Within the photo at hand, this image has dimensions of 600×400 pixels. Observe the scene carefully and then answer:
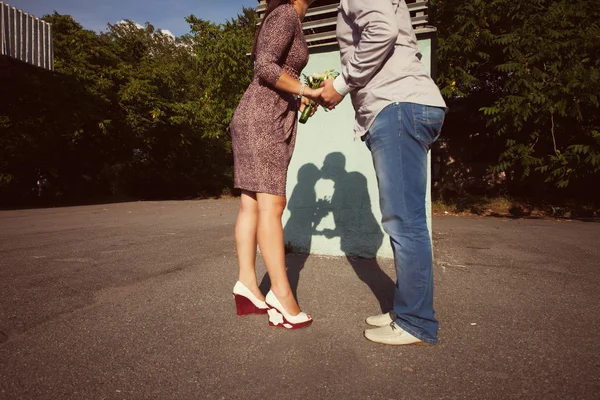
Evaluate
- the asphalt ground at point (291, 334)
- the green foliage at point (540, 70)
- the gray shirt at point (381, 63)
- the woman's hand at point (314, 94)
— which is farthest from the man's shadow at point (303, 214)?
the green foliage at point (540, 70)

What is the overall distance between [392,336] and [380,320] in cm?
27

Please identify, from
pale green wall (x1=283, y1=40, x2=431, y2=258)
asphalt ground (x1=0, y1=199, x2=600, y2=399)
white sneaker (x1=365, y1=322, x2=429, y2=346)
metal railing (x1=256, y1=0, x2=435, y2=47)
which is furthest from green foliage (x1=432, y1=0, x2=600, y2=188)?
white sneaker (x1=365, y1=322, x2=429, y2=346)

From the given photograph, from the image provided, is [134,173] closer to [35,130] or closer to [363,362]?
[35,130]

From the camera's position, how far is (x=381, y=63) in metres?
2.07

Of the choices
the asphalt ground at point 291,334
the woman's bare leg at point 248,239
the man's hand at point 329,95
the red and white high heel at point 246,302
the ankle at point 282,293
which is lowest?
the asphalt ground at point 291,334

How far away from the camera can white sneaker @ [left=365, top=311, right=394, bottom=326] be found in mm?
2338

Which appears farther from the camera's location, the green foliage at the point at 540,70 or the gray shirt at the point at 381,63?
the green foliage at the point at 540,70

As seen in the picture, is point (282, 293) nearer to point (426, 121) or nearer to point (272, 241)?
point (272, 241)

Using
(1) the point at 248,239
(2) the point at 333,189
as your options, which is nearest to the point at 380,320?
(1) the point at 248,239

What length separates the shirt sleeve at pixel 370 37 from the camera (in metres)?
1.96

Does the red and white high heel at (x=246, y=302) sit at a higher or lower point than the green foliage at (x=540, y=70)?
lower

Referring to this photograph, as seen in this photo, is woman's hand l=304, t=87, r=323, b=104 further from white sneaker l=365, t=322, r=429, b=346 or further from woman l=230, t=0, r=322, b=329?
white sneaker l=365, t=322, r=429, b=346

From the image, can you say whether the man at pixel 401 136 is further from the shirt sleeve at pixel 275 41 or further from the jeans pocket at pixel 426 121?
the shirt sleeve at pixel 275 41

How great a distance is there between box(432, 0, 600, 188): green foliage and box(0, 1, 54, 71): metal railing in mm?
11601
